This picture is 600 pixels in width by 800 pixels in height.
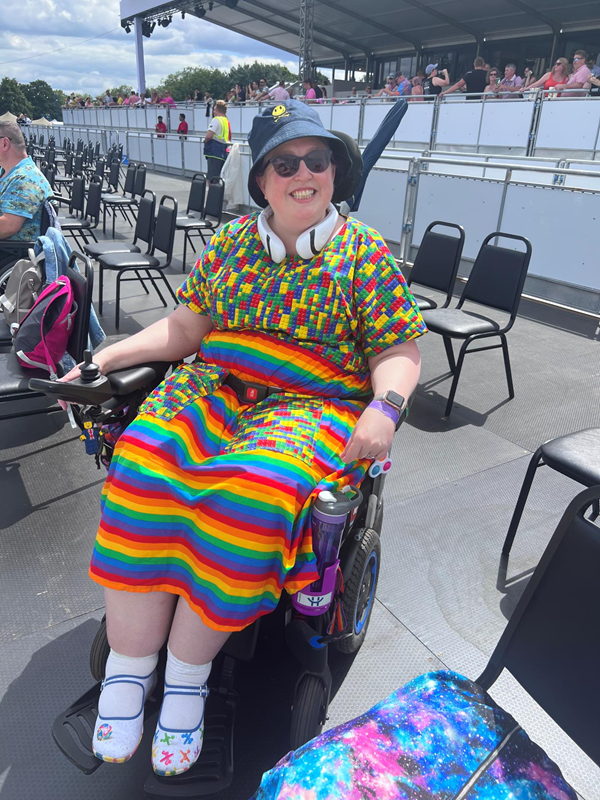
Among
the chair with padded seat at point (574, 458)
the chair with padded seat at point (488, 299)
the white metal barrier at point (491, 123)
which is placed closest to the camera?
the chair with padded seat at point (574, 458)

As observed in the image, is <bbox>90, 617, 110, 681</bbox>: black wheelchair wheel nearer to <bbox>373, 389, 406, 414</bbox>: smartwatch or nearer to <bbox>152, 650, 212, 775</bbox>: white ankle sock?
<bbox>152, 650, 212, 775</bbox>: white ankle sock

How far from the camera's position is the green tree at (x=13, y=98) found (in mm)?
44125

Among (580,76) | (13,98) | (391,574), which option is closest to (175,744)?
(391,574)

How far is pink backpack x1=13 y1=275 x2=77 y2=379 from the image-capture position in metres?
2.23

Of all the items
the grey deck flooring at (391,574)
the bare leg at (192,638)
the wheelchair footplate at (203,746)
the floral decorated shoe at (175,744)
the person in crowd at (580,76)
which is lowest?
the grey deck flooring at (391,574)

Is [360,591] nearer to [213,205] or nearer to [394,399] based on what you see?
[394,399]

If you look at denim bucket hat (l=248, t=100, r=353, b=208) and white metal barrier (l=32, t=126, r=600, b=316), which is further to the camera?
white metal barrier (l=32, t=126, r=600, b=316)

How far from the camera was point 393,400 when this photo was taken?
1.46 m

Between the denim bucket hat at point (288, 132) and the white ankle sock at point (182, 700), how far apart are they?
1390 mm

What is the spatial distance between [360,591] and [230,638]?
391 mm

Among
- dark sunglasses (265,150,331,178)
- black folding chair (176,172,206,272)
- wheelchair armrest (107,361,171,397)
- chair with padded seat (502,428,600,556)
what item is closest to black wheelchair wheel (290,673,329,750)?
wheelchair armrest (107,361,171,397)

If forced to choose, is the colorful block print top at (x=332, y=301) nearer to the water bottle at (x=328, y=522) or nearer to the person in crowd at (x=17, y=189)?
the water bottle at (x=328, y=522)

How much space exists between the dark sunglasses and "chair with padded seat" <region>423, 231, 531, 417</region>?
171cm

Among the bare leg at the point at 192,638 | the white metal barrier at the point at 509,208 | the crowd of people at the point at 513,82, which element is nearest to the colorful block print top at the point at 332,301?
the bare leg at the point at 192,638
